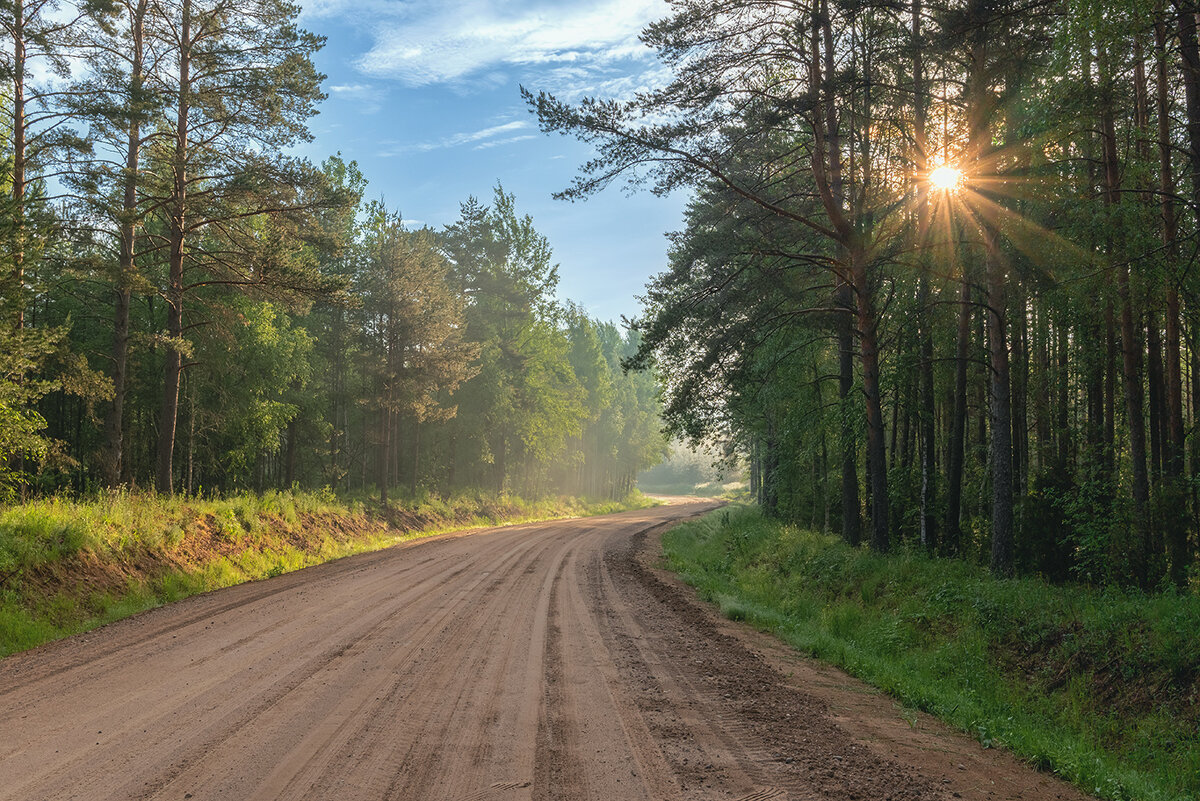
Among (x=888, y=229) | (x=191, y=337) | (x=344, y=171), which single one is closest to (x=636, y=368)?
(x=888, y=229)

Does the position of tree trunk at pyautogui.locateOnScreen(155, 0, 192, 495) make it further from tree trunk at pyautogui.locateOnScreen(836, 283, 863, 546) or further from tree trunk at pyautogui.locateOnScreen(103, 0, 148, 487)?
tree trunk at pyautogui.locateOnScreen(836, 283, 863, 546)

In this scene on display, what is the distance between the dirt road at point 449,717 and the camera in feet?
13.7

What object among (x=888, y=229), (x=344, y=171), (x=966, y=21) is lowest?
(x=888, y=229)

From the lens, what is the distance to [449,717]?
5312 mm

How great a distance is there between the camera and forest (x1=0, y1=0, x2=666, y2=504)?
45.6ft

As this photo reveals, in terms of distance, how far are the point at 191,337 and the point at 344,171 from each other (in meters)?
16.6

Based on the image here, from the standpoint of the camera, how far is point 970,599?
392 inches

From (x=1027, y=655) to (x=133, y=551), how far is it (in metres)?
14.4

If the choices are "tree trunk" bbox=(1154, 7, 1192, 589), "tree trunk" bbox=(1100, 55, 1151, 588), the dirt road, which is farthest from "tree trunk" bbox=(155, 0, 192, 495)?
"tree trunk" bbox=(1154, 7, 1192, 589)

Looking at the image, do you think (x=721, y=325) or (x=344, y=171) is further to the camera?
(x=344, y=171)

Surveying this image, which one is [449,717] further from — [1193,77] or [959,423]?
[959,423]

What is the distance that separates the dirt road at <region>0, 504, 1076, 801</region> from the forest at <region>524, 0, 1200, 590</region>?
7.00 m

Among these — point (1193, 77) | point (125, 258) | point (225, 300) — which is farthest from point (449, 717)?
point (225, 300)

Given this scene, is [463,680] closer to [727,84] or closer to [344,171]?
[727,84]
